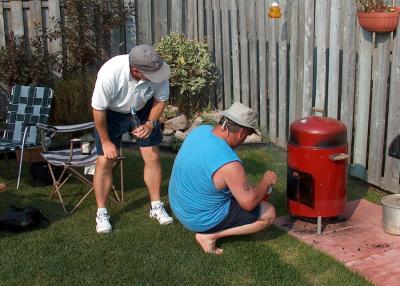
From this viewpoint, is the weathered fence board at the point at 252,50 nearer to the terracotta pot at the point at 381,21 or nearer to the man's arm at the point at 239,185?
the terracotta pot at the point at 381,21

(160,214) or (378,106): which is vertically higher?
(378,106)

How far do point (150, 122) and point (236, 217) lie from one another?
114 centimetres

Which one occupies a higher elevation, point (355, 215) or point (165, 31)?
point (165, 31)

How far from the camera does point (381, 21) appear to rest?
195 inches

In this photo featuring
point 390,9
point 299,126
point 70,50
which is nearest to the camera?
point 299,126

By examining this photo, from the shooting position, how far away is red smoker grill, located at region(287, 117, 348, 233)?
14.5ft

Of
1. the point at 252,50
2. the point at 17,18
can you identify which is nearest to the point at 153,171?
the point at 252,50

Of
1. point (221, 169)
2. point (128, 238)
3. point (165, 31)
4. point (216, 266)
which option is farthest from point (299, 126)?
point (165, 31)

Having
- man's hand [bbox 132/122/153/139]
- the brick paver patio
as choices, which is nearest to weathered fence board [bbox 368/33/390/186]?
the brick paver patio

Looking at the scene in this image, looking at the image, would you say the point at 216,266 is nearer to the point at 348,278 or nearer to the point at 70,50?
the point at 348,278

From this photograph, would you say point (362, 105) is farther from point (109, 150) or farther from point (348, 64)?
point (109, 150)

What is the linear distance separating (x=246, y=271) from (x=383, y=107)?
219 cm

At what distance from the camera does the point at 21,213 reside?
15.7ft

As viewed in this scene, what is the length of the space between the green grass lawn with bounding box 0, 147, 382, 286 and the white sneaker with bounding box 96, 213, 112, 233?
5 centimetres
